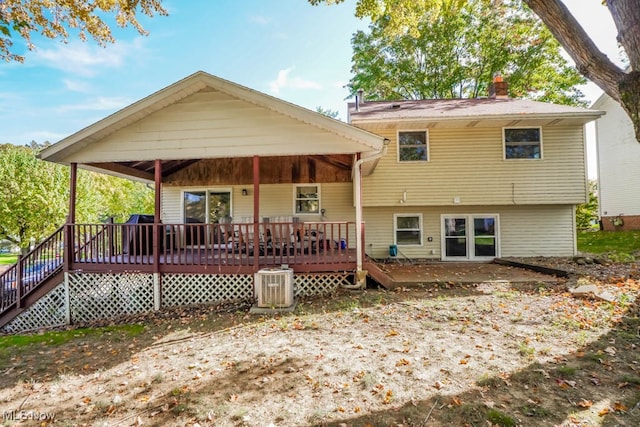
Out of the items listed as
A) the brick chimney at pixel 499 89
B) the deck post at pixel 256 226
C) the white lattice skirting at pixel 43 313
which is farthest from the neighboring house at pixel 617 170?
the white lattice skirting at pixel 43 313

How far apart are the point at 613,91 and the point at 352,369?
4.41m

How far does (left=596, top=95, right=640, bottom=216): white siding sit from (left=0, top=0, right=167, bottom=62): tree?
21024mm

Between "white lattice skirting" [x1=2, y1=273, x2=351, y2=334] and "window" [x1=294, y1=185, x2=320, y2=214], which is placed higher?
"window" [x1=294, y1=185, x2=320, y2=214]

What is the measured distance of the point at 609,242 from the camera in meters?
12.9

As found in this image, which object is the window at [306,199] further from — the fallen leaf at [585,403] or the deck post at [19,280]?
the fallen leaf at [585,403]

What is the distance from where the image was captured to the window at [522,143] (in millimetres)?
9711

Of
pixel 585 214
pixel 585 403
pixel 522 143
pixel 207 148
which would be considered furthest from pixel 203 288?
pixel 585 214

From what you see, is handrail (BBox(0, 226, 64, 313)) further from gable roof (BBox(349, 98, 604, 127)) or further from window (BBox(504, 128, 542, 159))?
window (BBox(504, 128, 542, 159))

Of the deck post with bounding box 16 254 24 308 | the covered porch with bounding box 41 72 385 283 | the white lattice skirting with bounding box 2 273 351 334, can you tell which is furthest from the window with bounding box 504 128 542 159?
the deck post with bounding box 16 254 24 308

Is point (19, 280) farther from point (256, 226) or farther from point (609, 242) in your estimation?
point (609, 242)

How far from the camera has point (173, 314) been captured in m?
6.29

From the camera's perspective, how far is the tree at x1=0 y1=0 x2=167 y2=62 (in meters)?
6.82

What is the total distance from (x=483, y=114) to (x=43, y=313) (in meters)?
13.3

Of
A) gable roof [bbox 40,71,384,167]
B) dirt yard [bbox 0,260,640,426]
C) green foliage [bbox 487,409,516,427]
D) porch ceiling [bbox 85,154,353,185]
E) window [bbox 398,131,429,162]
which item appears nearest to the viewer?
green foliage [bbox 487,409,516,427]
